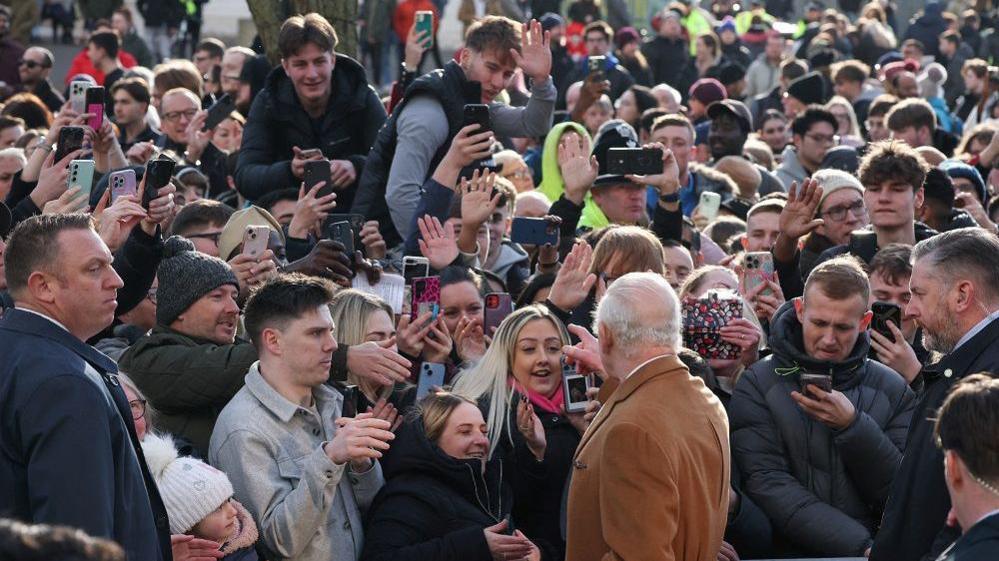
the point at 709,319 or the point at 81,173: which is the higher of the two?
the point at 81,173

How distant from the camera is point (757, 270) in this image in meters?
7.29

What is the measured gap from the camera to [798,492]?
602cm

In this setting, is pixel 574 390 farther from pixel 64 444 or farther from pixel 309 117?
pixel 309 117

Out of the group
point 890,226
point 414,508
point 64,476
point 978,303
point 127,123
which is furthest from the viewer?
point 127,123

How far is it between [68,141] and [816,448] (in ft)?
11.7

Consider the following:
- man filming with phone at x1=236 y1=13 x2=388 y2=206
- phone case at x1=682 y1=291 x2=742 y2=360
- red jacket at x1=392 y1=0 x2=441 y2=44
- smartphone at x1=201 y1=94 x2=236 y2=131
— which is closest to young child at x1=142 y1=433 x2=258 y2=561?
phone case at x1=682 y1=291 x2=742 y2=360

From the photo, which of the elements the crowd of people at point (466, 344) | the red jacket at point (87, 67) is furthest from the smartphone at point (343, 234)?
the red jacket at point (87, 67)

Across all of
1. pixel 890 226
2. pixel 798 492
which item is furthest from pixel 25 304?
pixel 890 226

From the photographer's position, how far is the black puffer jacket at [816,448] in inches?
234

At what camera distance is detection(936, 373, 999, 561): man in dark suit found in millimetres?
3918

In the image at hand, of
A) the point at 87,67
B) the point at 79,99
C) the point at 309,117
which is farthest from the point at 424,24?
the point at 87,67

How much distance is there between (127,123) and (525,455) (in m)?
5.44

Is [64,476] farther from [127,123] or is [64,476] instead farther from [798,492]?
[127,123]

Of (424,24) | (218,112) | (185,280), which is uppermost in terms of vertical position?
(424,24)
